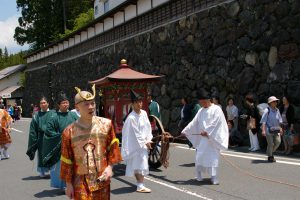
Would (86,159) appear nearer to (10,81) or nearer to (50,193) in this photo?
(50,193)

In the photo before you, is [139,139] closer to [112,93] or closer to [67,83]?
[112,93]

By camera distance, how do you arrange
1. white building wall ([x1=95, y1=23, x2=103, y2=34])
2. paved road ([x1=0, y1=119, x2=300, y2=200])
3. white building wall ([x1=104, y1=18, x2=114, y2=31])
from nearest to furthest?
paved road ([x1=0, y1=119, x2=300, y2=200]) < white building wall ([x1=104, y1=18, x2=114, y2=31]) < white building wall ([x1=95, y1=23, x2=103, y2=34])

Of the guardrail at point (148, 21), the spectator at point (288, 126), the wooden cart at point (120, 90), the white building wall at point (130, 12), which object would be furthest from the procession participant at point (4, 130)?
the white building wall at point (130, 12)

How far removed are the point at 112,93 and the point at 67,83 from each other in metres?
24.5

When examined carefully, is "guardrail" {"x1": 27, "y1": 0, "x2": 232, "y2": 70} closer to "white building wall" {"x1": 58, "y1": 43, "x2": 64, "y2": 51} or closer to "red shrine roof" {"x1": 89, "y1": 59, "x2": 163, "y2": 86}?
"white building wall" {"x1": 58, "y1": 43, "x2": 64, "y2": 51}

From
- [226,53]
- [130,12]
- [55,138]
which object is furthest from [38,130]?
[130,12]

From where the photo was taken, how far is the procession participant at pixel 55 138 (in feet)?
27.5

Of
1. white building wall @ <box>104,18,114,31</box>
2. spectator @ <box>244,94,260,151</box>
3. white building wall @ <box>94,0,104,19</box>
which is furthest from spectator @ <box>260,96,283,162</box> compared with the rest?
white building wall @ <box>94,0,104,19</box>

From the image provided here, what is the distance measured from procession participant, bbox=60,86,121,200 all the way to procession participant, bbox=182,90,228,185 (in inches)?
167

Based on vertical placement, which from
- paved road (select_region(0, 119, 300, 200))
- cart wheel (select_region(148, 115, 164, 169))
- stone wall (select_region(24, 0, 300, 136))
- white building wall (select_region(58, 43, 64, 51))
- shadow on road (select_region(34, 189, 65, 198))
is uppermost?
white building wall (select_region(58, 43, 64, 51))

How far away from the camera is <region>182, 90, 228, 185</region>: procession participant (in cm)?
837

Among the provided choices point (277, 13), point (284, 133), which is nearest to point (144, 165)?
point (284, 133)

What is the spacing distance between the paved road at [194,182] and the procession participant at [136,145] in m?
0.35

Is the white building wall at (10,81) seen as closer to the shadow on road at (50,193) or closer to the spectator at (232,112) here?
the spectator at (232,112)
